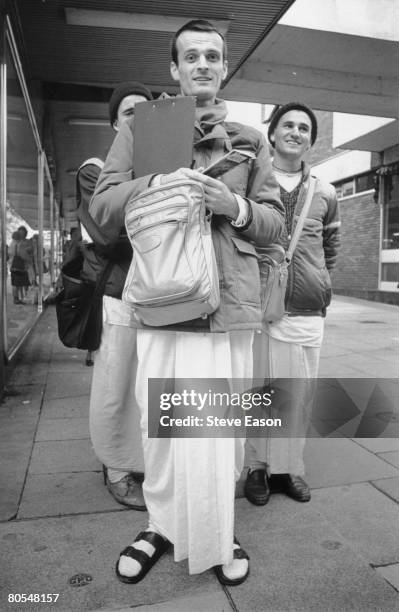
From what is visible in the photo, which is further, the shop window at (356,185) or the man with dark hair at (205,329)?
the shop window at (356,185)

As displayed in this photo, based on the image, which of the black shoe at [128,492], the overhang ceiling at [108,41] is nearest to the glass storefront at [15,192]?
the overhang ceiling at [108,41]

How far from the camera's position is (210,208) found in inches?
70.7

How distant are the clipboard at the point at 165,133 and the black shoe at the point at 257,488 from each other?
63.3 inches

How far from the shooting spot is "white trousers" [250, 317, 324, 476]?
2.73m

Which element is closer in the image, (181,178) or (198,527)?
(181,178)

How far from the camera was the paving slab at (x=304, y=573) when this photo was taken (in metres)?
1.82

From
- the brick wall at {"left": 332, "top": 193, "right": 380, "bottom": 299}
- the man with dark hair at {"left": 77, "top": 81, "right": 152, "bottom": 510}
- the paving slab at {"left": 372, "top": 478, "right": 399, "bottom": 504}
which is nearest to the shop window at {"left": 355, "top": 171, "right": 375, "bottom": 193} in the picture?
the brick wall at {"left": 332, "top": 193, "right": 380, "bottom": 299}

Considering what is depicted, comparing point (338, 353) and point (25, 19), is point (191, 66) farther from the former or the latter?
point (338, 353)

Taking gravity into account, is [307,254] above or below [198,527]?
above

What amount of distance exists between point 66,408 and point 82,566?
2328 mm

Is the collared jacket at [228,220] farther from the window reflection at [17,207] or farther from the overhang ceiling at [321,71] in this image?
the overhang ceiling at [321,71]

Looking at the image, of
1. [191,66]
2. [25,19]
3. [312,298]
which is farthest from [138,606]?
[25,19]

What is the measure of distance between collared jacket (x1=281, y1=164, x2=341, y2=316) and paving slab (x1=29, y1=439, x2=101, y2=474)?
1460 mm

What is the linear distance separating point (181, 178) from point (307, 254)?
119 cm
